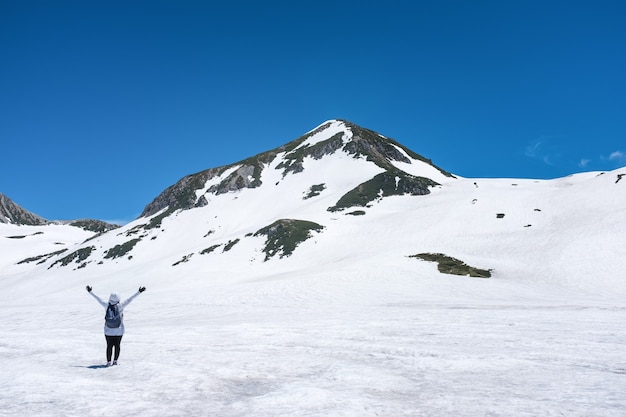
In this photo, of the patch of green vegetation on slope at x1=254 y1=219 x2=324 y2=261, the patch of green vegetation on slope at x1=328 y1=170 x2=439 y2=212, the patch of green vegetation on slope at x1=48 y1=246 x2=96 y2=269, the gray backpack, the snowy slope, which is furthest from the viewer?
the patch of green vegetation on slope at x1=48 y1=246 x2=96 y2=269

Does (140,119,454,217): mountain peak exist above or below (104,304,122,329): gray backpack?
above

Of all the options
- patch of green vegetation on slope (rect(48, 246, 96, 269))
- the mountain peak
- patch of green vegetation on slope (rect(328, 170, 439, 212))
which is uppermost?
the mountain peak

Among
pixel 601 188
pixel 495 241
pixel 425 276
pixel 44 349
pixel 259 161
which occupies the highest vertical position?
pixel 259 161

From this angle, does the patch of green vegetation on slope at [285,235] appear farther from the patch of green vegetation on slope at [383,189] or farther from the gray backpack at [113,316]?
the gray backpack at [113,316]

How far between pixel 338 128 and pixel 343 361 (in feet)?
442

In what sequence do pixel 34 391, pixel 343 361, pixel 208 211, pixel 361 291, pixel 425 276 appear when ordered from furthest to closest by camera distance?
pixel 208 211 → pixel 425 276 → pixel 361 291 → pixel 343 361 → pixel 34 391

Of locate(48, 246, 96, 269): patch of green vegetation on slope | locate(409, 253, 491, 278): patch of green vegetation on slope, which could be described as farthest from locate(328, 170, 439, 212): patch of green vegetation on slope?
locate(48, 246, 96, 269): patch of green vegetation on slope

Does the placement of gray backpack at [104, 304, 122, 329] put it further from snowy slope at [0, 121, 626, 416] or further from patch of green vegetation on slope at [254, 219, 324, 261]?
patch of green vegetation on slope at [254, 219, 324, 261]

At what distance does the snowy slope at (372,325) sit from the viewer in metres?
9.30

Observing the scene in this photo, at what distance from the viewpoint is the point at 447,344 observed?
622 inches

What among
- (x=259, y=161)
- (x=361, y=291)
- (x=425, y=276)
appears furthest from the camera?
(x=259, y=161)

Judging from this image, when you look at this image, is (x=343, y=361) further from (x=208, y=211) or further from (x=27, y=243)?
(x=27, y=243)

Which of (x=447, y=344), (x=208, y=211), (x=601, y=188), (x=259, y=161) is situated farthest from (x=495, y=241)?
(x=259, y=161)

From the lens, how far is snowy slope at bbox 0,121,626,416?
930 centimetres
